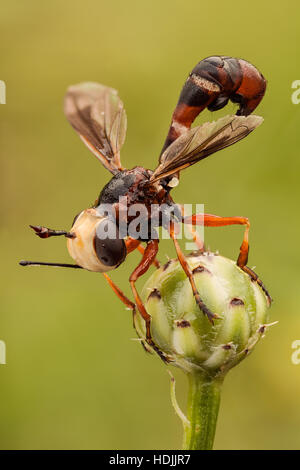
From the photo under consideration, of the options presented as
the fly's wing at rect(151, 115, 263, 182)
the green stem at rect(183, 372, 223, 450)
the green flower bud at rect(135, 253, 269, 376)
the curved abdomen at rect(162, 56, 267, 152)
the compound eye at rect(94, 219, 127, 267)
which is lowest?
the green stem at rect(183, 372, 223, 450)

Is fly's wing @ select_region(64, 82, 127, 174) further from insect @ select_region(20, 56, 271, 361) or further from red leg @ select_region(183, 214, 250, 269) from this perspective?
red leg @ select_region(183, 214, 250, 269)

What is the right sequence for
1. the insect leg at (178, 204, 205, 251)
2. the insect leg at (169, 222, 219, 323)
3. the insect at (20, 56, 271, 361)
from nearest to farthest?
1. the insect leg at (169, 222, 219, 323)
2. the insect at (20, 56, 271, 361)
3. the insect leg at (178, 204, 205, 251)

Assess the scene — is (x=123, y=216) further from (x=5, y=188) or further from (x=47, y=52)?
(x=47, y=52)

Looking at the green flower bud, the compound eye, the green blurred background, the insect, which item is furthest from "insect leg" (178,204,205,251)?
the green blurred background

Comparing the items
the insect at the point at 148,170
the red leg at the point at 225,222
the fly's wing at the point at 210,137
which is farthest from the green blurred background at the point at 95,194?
the fly's wing at the point at 210,137

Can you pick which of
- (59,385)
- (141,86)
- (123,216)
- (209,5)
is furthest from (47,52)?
(123,216)

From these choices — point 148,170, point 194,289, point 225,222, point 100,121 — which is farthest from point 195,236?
point 100,121

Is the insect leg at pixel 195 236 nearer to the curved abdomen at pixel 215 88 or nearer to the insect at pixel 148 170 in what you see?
the insect at pixel 148 170

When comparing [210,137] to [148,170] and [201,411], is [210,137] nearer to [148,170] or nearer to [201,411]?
[148,170]

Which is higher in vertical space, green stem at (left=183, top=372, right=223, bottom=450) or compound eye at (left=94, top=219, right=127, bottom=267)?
compound eye at (left=94, top=219, right=127, bottom=267)
